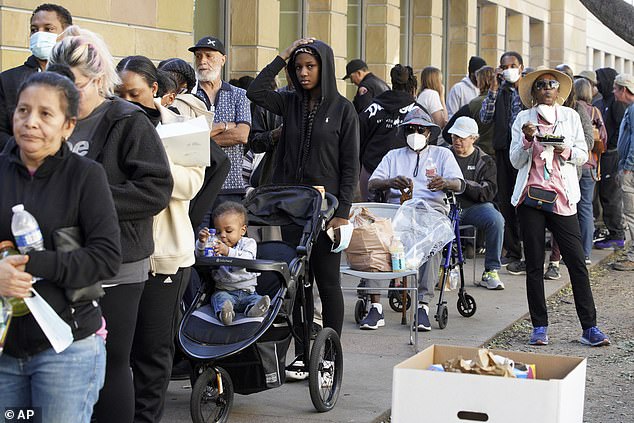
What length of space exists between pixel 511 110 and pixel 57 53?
851 cm

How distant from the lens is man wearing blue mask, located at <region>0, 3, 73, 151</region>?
230 inches

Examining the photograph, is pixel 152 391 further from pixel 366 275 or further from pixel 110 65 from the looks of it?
pixel 366 275

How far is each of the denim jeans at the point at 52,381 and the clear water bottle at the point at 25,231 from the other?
0.33 meters

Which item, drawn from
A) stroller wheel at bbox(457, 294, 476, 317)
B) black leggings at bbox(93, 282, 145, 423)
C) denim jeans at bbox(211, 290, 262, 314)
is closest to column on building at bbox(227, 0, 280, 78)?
stroller wheel at bbox(457, 294, 476, 317)

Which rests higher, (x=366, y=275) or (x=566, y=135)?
(x=566, y=135)

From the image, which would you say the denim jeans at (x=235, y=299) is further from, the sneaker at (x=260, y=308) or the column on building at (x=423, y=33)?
the column on building at (x=423, y=33)

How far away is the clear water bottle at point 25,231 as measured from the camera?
3650mm

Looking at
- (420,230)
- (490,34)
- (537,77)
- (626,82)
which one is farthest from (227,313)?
(490,34)

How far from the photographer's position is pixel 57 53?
4.39 meters

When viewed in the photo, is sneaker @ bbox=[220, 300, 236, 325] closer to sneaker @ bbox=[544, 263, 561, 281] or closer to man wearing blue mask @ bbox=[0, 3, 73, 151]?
man wearing blue mask @ bbox=[0, 3, 73, 151]

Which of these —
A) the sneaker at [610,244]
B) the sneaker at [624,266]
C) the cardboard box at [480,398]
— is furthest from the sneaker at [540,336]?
the sneaker at [610,244]

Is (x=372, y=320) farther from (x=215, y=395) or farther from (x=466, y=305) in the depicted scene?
(x=215, y=395)

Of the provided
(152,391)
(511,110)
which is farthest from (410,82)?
(152,391)

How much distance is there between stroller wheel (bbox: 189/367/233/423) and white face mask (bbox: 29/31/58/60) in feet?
5.84
